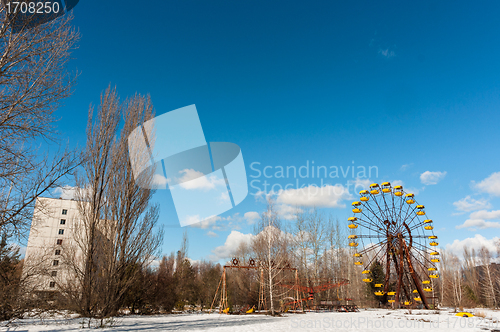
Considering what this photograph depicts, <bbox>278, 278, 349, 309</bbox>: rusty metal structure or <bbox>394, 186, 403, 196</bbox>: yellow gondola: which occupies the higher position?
<bbox>394, 186, 403, 196</bbox>: yellow gondola

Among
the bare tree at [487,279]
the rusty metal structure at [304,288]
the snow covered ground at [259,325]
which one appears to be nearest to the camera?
the snow covered ground at [259,325]

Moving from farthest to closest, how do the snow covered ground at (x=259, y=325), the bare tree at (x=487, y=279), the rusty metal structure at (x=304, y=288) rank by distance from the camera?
the bare tree at (x=487, y=279) < the rusty metal structure at (x=304, y=288) < the snow covered ground at (x=259, y=325)

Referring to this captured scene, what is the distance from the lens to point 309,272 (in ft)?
97.8

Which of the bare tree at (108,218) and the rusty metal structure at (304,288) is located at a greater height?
the bare tree at (108,218)

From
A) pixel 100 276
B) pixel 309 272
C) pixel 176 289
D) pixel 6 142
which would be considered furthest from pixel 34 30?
pixel 309 272

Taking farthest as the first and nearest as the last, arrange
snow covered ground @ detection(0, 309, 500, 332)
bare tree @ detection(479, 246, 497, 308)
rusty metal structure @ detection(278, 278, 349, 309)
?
1. bare tree @ detection(479, 246, 497, 308)
2. rusty metal structure @ detection(278, 278, 349, 309)
3. snow covered ground @ detection(0, 309, 500, 332)

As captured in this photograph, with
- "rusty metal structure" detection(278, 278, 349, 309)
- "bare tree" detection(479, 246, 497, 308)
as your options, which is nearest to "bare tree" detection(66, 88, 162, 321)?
Answer: "rusty metal structure" detection(278, 278, 349, 309)

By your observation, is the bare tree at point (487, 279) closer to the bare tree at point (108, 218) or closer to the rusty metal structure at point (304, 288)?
the rusty metal structure at point (304, 288)

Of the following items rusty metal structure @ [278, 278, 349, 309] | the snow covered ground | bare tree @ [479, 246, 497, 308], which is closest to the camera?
the snow covered ground

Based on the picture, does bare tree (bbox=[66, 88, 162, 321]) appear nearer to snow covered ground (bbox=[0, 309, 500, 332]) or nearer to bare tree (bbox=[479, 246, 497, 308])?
snow covered ground (bbox=[0, 309, 500, 332])

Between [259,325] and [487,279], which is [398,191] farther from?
[487,279]

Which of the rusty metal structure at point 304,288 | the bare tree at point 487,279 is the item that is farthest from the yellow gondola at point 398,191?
the bare tree at point 487,279

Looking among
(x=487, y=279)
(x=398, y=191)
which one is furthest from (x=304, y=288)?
(x=487, y=279)

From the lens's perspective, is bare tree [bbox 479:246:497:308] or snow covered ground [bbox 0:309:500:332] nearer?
snow covered ground [bbox 0:309:500:332]
